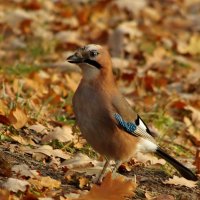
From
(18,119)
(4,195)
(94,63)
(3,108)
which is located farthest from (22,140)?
(4,195)

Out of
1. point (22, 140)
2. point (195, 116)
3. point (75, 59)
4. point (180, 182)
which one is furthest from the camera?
point (195, 116)

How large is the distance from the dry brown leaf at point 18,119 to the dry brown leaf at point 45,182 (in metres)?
1.05

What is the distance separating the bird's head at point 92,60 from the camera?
5059mm

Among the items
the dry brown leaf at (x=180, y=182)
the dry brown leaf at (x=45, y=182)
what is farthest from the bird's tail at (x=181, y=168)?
the dry brown leaf at (x=45, y=182)

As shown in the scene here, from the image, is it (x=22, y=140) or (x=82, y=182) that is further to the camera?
(x=22, y=140)

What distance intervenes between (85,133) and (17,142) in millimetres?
745

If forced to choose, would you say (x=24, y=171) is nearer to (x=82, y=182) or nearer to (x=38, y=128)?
(x=82, y=182)

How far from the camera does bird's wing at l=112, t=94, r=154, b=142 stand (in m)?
5.15

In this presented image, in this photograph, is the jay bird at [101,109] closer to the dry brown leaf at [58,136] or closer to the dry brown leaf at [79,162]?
the dry brown leaf at [79,162]

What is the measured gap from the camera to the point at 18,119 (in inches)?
229

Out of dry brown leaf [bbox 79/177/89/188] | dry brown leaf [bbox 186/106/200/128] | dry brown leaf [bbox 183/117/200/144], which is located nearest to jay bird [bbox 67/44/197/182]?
dry brown leaf [bbox 79/177/89/188]

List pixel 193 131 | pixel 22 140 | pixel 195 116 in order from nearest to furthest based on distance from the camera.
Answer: pixel 22 140, pixel 193 131, pixel 195 116

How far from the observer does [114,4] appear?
11461 mm

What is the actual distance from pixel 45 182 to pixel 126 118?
780mm
